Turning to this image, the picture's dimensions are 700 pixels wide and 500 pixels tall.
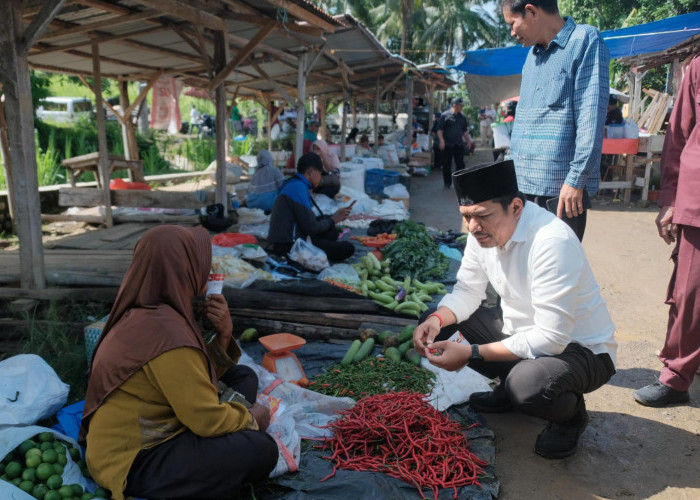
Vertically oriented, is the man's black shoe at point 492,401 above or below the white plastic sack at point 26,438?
below

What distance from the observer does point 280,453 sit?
248 centimetres

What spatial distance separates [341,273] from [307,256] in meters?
0.41

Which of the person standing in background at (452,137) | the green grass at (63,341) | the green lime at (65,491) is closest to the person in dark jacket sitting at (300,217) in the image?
the green grass at (63,341)

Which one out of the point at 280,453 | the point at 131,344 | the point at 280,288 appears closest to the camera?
the point at 131,344

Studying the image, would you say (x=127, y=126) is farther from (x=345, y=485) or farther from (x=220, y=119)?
(x=345, y=485)

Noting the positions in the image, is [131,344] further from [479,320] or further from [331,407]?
[479,320]

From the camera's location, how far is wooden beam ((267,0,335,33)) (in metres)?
5.56

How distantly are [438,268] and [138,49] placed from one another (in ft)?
18.8

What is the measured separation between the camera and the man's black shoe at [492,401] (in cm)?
304

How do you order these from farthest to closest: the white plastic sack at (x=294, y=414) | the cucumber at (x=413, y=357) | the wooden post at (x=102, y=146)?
the wooden post at (x=102, y=146) → the cucumber at (x=413, y=357) → the white plastic sack at (x=294, y=414)

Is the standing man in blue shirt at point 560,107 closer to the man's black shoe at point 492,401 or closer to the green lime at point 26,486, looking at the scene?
the man's black shoe at point 492,401

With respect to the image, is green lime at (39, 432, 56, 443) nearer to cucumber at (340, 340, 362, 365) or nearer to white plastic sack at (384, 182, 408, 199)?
cucumber at (340, 340, 362, 365)

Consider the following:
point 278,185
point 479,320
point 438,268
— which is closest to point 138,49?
point 278,185

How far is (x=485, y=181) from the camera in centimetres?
237
